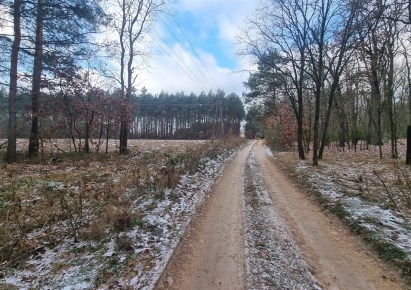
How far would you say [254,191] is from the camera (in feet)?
33.8

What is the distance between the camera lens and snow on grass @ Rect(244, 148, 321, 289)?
441 centimetres

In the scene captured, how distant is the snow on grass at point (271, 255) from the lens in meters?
4.41

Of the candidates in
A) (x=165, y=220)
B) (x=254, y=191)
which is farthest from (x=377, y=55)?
(x=165, y=220)

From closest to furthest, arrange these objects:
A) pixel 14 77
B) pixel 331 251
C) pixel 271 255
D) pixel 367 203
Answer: pixel 271 255
pixel 331 251
pixel 367 203
pixel 14 77

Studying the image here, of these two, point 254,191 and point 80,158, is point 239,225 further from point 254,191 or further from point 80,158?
point 80,158

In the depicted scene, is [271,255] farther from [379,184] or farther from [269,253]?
[379,184]

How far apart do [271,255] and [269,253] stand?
A: 0.09 m

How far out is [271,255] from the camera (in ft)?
17.3

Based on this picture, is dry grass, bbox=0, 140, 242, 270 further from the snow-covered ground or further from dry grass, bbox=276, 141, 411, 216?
dry grass, bbox=276, 141, 411, 216

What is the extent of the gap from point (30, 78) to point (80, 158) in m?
4.53

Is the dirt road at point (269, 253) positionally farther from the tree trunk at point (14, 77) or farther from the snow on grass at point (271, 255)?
the tree trunk at point (14, 77)

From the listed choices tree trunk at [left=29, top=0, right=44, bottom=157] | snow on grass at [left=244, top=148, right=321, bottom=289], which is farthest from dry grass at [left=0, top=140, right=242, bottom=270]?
tree trunk at [left=29, top=0, right=44, bottom=157]

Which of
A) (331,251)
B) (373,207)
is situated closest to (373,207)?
(373,207)

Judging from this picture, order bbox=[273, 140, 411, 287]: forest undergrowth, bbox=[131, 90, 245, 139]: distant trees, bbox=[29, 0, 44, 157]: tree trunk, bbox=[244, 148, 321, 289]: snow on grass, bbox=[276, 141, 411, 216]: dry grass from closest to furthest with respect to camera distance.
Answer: bbox=[244, 148, 321, 289]: snow on grass, bbox=[273, 140, 411, 287]: forest undergrowth, bbox=[276, 141, 411, 216]: dry grass, bbox=[29, 0, 44, 157]: tree trunk, bbox=[131, 90, 245, 139]: distant trees
